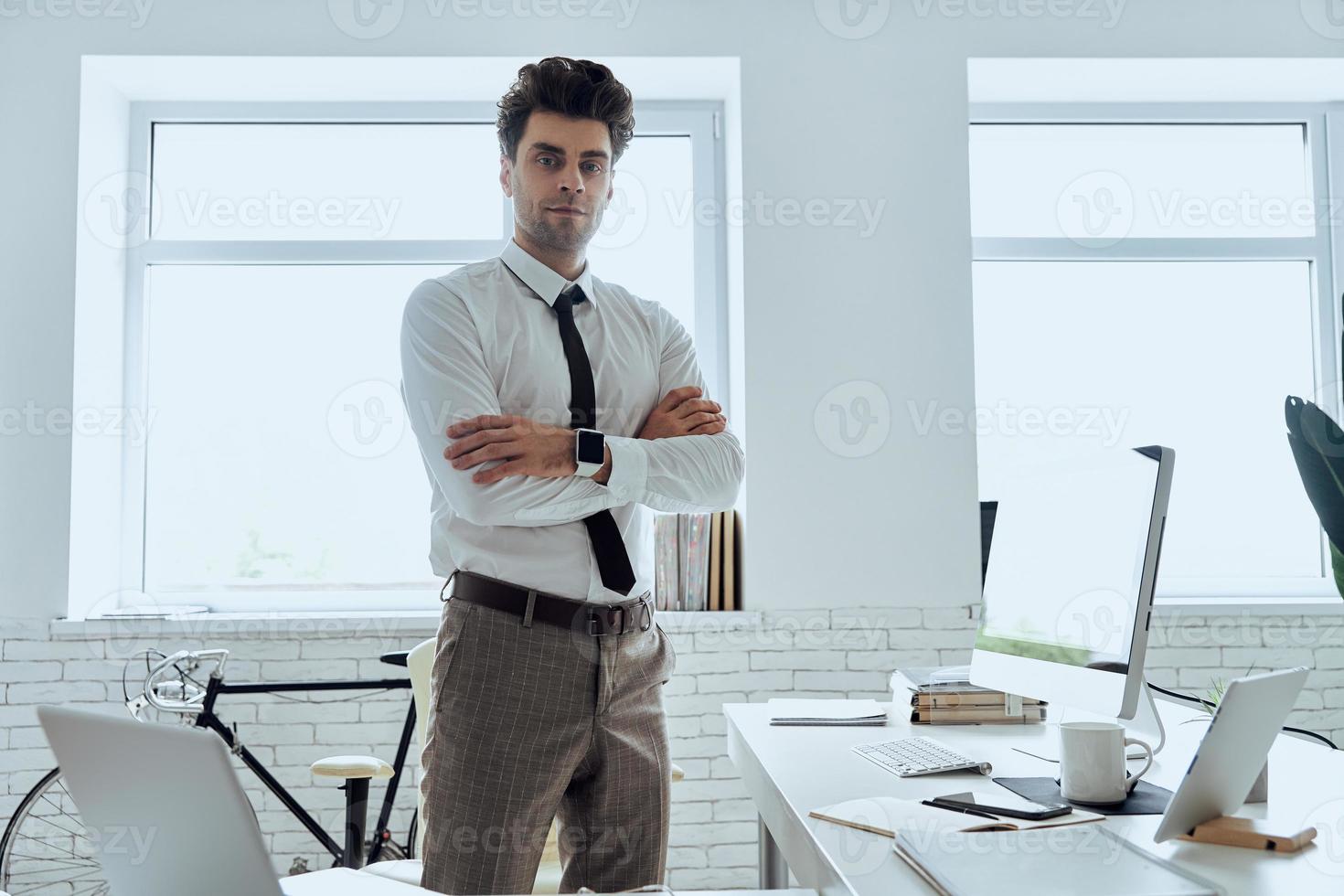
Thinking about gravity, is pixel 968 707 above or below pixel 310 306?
below

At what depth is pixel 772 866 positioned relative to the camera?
208 cm

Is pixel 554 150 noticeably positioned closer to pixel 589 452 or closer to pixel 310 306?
pixel 589 452

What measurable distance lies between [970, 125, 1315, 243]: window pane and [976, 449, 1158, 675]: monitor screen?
234cm

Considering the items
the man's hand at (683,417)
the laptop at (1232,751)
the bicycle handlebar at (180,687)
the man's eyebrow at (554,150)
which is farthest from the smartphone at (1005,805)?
the bicycle handlebar at (180,687)

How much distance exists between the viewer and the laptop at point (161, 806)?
33.1 inches

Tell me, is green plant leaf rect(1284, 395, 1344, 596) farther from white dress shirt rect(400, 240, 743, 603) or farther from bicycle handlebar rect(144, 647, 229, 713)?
bicycle handlebar rect(144, 647, 229, 713)

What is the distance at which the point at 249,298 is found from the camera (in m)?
3.65

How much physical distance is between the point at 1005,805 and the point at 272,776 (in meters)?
2.48

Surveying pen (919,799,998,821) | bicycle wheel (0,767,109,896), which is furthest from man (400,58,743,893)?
bicycle wheel (0,767,109,896)

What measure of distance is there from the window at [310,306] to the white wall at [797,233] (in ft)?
1.11

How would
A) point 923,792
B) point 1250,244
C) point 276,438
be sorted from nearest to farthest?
point 923,792 < point 276,438 < point 1250,244

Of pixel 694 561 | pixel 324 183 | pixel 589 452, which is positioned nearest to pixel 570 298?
pixel 589 452

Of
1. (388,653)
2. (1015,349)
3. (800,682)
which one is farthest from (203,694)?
(1015,349)

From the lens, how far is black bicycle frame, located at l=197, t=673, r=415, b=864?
2924 millimetres
